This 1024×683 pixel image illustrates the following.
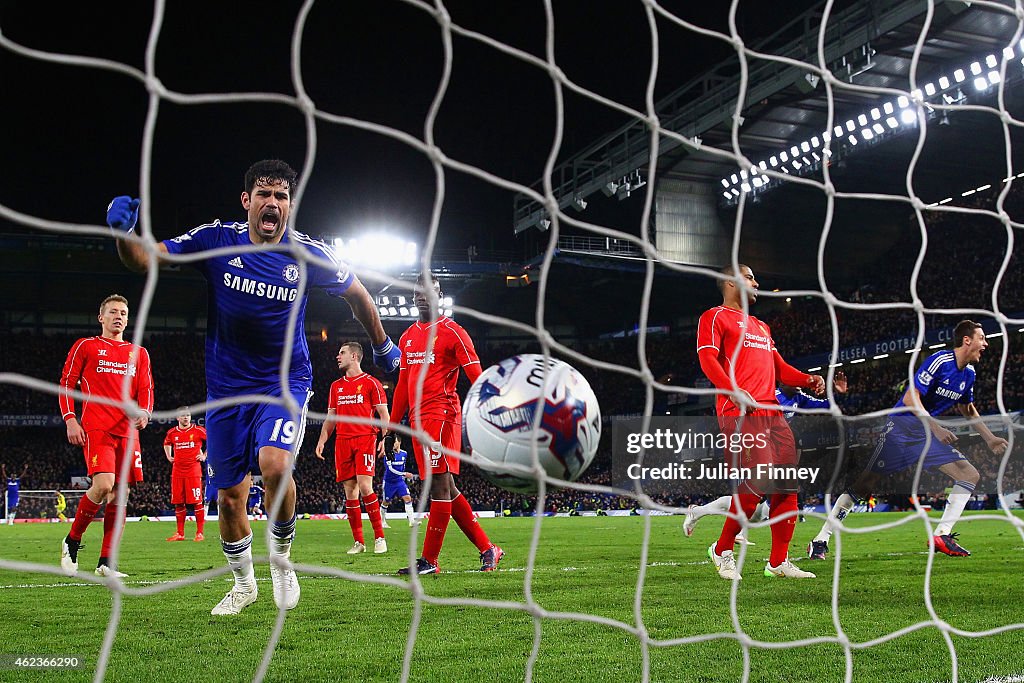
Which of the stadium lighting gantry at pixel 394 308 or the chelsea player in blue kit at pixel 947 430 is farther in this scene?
the stadium lighting gantry at pixel 394 308

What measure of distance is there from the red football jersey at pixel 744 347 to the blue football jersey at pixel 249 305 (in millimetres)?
2610

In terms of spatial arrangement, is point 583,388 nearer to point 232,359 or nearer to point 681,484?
point 232,359

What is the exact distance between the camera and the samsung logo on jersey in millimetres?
4070

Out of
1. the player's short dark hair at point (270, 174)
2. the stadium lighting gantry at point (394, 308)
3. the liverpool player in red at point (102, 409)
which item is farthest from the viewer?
the stadium lighting gantry at point (394, 308)

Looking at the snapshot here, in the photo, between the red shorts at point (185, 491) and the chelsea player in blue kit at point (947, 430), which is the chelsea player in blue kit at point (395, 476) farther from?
the chelsea player in blue kit at point (947, 430)

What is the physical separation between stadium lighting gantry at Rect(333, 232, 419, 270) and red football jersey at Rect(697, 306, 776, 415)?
69.5ft

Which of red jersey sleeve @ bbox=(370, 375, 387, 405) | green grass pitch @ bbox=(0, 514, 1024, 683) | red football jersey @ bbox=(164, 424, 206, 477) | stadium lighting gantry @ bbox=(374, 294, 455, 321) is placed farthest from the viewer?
stadium lighting gantry @ bbox=(374, 294, 455, 321)

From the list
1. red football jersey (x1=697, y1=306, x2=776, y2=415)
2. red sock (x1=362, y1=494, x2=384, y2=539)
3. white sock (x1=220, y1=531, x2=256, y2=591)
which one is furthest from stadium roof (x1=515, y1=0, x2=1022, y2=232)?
white sock (x1=220, y1=531, x2=256, y2=591)

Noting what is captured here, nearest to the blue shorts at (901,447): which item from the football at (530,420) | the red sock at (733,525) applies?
the red sock at (733,525)

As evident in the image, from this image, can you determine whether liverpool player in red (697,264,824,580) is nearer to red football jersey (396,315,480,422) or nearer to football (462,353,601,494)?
red football jersey (396,315,480,422)

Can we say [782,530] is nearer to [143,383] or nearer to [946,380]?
[946,380]

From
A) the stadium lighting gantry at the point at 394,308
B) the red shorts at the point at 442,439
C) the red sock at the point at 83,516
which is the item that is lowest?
the red sock at the point at 83,516

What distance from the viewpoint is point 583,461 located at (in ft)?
11.6

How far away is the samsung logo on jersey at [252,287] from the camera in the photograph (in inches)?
160
